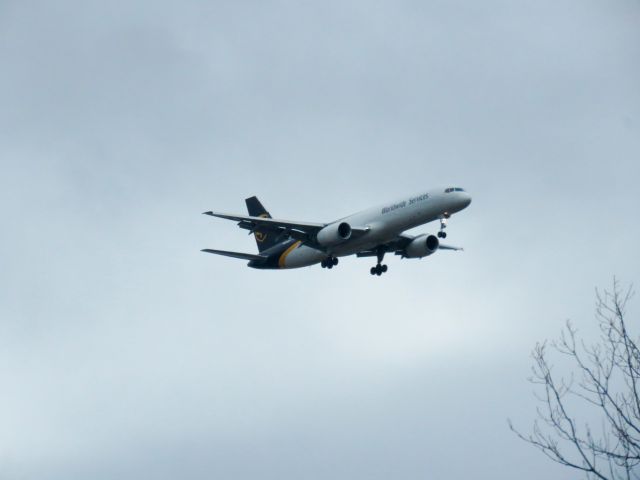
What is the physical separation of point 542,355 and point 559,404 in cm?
221

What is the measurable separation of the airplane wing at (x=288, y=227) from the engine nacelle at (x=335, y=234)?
2.05 feet

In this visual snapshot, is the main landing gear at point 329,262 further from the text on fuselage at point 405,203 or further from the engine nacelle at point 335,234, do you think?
the text on fuselage at point 405,203

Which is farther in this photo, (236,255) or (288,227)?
(236,255)

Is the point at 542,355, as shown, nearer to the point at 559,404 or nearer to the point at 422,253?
the point at 559,404

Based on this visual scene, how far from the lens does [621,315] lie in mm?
16078

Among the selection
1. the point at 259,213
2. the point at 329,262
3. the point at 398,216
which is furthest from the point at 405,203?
the point at 259,213

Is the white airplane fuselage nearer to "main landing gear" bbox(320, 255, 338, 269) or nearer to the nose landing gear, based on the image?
"main landing gear" bbox(320, 255, 338, 269)

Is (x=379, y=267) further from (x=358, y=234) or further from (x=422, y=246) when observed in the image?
(x=358, y=234)

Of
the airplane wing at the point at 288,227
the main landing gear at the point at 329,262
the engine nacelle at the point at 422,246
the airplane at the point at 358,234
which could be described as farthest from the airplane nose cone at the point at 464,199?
the main landing gear at the point at 329,262

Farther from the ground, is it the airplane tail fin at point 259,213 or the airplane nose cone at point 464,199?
the airplane tail fin at point 259,213

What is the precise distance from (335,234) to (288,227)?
387 cm

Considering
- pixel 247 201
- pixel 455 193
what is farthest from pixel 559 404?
pixel 247 201

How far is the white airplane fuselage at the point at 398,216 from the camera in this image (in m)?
52.1

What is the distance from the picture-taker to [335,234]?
178 feet
